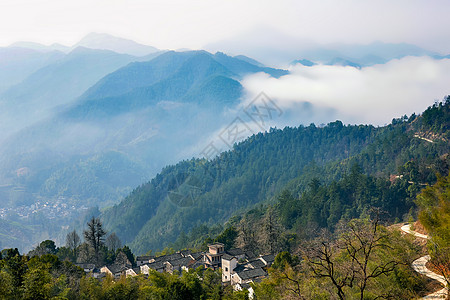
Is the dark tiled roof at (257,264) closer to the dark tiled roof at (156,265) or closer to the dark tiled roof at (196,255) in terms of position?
the dark tiled roof at (196,255)

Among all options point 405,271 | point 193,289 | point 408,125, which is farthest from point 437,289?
point 408,125

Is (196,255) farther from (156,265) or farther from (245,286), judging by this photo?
(245,286)

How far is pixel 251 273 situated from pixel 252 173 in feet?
320

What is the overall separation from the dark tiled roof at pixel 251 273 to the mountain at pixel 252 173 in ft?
181

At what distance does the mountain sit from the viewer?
97062mm

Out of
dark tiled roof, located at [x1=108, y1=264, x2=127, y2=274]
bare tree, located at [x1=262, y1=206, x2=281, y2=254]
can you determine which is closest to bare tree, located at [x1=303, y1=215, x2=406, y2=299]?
bare tree, located at [x1=262, y1=206, x2=281, y2=254]

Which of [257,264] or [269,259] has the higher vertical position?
[269,259]

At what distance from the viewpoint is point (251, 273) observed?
37.6 metres

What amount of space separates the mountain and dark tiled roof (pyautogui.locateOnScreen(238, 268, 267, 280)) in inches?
2174

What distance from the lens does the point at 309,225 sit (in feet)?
208

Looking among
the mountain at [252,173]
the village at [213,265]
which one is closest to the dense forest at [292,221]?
Answer: the mountain at [252,173]

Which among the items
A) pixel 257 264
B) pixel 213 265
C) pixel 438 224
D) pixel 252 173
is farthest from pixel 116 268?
pixel 252 173

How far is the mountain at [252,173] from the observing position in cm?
9706

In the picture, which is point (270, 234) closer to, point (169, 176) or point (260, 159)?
point (260, 159)
